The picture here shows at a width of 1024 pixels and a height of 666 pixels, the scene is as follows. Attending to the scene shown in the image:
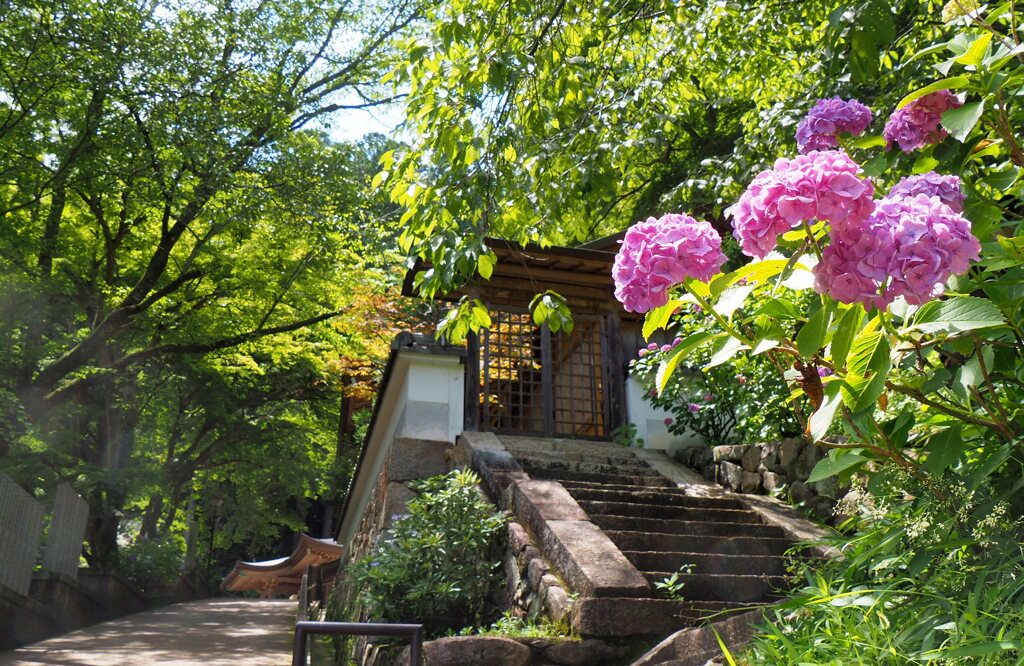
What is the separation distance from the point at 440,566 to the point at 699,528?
214 cm

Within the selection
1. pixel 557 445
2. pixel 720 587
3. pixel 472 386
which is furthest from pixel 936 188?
pixel 472 386

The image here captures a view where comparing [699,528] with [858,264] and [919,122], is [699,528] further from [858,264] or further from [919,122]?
[858,264]

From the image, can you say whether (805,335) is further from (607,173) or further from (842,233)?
(607,173)

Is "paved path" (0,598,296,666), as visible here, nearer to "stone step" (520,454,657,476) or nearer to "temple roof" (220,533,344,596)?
"temple roof" (220,533,344,596)

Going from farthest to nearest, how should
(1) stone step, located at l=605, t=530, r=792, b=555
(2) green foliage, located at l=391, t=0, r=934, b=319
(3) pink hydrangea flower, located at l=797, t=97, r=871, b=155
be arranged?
(1) stone step, located at l=605, t=530, r=792, b=555
(2) green foliage, located at l=391, t=0, r=934, b=319
(3) pink hydrangea flower, located at l=797, t=97, r=871, b=155

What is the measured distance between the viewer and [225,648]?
34.5ft

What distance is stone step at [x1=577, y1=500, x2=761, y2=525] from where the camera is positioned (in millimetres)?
6883

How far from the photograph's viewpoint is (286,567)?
17.8 m

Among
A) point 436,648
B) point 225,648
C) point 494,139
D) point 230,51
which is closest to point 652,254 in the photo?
point 494,139

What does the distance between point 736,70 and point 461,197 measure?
412 centimetres

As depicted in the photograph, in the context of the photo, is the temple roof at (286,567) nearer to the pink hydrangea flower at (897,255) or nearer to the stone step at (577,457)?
the stone step at (577,457)

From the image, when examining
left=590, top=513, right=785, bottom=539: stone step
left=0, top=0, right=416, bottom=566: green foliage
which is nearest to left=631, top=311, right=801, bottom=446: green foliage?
left=590, top=513, right=785, bottom=539: stone step

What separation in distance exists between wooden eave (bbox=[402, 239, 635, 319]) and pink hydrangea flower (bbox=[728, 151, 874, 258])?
7.95 meters

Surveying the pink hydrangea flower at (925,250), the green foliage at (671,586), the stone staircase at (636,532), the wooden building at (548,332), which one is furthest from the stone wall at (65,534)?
the pink hydrangea flower at (925,250)
